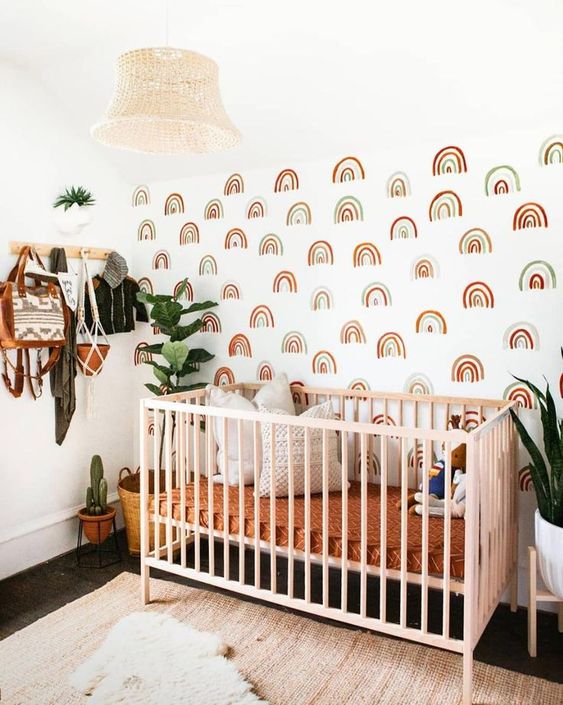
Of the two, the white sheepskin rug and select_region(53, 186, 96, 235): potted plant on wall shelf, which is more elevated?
select_region(53, 186, 96, 235): potted plant on wall shelf

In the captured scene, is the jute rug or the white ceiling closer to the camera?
the jute rug

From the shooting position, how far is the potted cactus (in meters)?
3.43

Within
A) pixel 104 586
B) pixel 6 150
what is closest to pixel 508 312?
pixel 104 586

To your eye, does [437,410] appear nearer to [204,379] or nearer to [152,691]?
[204,379]

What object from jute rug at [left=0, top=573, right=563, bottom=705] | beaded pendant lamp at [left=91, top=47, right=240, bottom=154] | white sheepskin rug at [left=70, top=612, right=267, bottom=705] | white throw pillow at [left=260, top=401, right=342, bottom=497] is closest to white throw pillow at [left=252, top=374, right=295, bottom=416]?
white throw pillow at [left=260, top=401, right=342, bottom=497]

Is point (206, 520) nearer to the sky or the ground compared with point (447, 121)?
nearer to the ground

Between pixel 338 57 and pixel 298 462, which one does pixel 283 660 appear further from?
pixel 338 57

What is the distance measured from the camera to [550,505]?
2.43m

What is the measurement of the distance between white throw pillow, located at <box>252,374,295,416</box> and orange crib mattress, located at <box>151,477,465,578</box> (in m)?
0.42

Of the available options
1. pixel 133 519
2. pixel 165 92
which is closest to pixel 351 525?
pixel 133 519

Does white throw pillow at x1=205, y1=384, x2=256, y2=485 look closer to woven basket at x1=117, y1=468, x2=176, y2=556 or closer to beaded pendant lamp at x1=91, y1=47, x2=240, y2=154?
woven basket at x1=117, y1=468, x2=176, y2=556

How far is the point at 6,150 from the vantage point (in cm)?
316

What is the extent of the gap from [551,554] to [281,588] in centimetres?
125

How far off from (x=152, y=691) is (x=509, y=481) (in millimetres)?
1571
